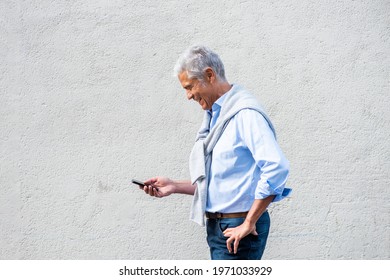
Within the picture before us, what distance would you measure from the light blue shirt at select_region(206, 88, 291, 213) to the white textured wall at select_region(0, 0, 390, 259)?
1327mm

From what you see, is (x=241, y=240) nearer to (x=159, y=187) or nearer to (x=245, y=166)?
(x=245, y=166)

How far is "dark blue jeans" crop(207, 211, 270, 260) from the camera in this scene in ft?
8.54

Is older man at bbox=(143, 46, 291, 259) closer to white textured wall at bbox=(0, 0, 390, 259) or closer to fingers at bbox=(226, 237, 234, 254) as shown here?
fingers at bbox=(226, 237, 234, 254)

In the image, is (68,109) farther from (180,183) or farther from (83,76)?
(180,183)

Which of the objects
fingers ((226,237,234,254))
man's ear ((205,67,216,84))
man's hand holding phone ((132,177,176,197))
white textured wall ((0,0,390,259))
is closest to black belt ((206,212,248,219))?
fingers ((226,237,234,254))

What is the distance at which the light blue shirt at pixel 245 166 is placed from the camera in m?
2.43

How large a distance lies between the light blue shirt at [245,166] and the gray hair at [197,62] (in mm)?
145

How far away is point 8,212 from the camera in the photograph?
4098 mm

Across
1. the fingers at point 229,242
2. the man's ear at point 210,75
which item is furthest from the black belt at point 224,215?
the man's ear at point 210,75

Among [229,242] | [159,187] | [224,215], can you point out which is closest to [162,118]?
[159,187]

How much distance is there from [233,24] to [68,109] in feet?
3.96

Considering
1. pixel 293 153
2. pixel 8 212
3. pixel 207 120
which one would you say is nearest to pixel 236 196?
pixel 207 120

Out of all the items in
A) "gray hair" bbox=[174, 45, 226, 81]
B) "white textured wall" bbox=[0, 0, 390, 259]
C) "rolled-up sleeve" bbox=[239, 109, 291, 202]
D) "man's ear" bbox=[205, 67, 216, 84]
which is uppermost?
"gray hair" bbox=[174, 45, 226, 81]

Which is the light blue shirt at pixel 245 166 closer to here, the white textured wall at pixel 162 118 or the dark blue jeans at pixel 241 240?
the dark blue jeans at pixel 241 240
